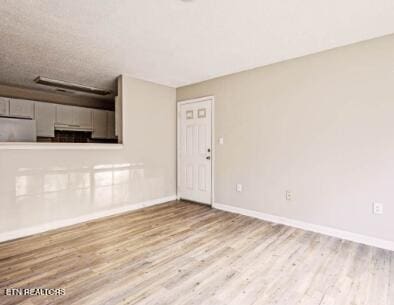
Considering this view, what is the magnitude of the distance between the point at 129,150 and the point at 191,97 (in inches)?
60.9

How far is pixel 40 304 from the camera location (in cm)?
167

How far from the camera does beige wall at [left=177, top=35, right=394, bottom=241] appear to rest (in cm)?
257

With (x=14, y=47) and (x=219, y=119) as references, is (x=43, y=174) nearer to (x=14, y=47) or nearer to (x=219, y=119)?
(x=14, y=47)

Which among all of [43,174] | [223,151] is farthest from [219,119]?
[43,174]

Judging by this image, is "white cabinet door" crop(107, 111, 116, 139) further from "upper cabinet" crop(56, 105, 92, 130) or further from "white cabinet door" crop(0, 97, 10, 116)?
"white cabinet door" crop(0, 97, 10, 116)

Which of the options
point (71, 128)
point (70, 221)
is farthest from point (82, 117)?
point (70, 221)

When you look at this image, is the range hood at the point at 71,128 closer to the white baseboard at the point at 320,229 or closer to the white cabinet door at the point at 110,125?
the white cabinet door at the point at 110,125

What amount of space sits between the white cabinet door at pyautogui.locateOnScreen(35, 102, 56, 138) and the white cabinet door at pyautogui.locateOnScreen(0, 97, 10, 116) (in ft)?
1.44

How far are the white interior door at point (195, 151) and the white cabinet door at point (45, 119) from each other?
267cm

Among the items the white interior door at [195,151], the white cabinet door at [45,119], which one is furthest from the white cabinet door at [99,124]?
the white interior door at [195,151]

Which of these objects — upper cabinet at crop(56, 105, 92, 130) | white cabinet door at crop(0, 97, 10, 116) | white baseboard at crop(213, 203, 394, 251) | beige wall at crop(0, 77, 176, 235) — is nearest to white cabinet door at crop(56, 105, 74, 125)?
upper cabinet at crop(56, 105, 92, 130)

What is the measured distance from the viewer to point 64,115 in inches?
197

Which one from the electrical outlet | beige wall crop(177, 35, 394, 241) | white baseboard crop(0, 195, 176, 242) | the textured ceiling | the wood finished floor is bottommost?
the wood finished floor

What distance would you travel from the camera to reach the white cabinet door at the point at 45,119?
465 cm
